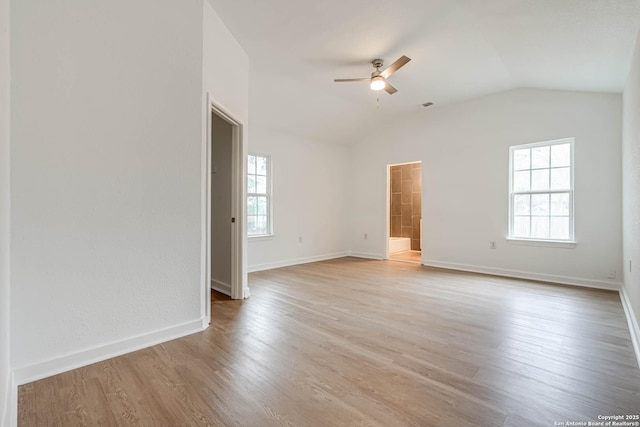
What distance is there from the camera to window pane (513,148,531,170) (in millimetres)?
4695

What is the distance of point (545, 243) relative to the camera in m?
4.45

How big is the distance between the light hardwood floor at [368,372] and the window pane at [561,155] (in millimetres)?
2090

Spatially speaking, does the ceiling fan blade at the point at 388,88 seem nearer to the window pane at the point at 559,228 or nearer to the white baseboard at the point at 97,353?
the window pane at the point at 559,228

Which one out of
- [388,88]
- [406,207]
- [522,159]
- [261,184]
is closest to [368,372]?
[388,88]

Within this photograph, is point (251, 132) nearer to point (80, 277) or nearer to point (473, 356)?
point (80, 277)

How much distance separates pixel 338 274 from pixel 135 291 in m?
3.24

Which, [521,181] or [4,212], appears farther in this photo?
[521,181]

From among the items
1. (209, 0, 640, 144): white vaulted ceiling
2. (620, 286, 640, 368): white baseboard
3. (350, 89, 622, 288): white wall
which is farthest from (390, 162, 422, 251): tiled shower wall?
(620, 286, 640, 368): white baseboard

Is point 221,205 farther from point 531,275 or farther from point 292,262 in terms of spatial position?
point 531,275

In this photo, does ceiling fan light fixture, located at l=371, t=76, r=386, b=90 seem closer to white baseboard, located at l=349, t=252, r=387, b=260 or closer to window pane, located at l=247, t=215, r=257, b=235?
window pane, located at l=247, t=215, r=257, b=235

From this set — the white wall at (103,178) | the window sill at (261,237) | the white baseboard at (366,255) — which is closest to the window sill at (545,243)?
the white baseboard at (366,255)

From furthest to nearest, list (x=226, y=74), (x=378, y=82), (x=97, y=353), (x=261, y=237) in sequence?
1. (x=261, y=237)
2. (x=378, y=82)
3. (x=226, y=74)
4. (x=97, y=353)

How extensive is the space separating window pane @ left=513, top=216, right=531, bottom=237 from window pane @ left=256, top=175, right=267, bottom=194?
4.27 m

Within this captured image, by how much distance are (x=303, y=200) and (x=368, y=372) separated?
444 cm
